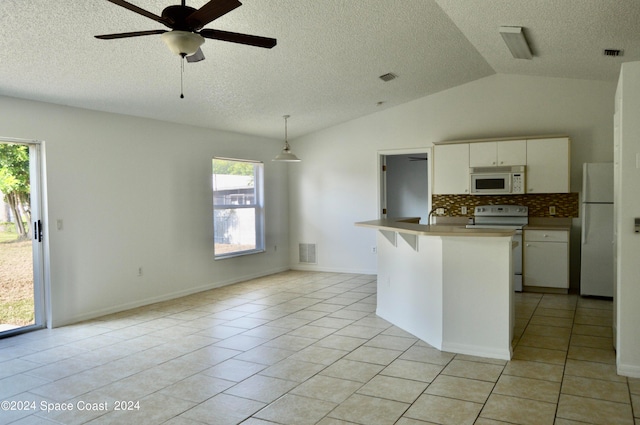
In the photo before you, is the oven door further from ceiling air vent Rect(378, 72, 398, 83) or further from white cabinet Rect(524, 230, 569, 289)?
ceiling air vent Rect(378, 72, 398, 83)

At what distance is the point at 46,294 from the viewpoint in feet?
16.0

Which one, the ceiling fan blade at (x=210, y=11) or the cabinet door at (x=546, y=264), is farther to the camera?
the cabinet door at (x=546, y=264)

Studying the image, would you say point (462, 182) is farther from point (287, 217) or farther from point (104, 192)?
point (104, 192)

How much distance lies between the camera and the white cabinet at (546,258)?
20.0ft

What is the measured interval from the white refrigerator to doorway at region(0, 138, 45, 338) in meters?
6.11

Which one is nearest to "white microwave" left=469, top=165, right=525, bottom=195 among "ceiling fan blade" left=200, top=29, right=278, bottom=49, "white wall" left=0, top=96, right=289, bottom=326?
"white wall" left=0, top=96, right=289, bottom=326

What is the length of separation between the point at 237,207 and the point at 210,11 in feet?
17.6

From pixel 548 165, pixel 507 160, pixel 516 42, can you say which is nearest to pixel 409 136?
Answer: pixel 507 160

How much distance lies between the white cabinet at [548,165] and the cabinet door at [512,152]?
0.06 metres

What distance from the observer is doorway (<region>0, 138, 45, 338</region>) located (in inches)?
183

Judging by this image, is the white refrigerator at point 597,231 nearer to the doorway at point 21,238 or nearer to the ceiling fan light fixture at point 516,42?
the ceiling fan light fixture at point 516,42

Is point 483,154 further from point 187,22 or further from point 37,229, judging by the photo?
point 37,229

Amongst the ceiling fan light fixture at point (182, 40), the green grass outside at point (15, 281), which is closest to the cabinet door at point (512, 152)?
the ceiling fan light fixture at point (182, 40)

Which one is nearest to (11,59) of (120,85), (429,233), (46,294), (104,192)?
(120,85)
